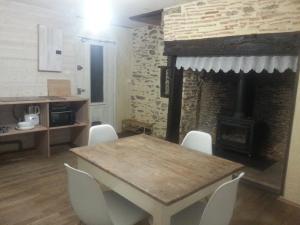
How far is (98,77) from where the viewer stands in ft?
16.9

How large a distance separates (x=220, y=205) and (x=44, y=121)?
3.28 metres

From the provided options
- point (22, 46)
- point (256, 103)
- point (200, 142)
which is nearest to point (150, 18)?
point (22, 46)

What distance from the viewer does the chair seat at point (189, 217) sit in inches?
66.4

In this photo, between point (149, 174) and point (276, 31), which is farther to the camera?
point (276, 31)

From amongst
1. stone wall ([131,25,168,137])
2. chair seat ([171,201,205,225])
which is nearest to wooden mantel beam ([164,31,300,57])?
stone wall ([131,25,168,137])

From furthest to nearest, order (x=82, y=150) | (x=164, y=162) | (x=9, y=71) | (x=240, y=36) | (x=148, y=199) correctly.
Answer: (x=9, y=71) → (x=240, y=36) → (x=82, y=150) → (x=164, y=162) → (x=148, y=199)

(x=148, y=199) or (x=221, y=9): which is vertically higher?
(x=221, y=9)

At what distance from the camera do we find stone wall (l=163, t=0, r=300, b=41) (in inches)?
107

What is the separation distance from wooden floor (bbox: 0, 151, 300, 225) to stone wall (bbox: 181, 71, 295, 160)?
139cm

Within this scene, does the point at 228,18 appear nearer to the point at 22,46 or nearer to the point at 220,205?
the point at 220,205

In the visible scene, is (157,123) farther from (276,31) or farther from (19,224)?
(19,224)

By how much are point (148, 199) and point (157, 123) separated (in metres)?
3.80

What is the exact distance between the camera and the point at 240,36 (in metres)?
3.08

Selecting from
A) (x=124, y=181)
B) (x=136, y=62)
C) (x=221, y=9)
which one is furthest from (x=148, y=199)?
(x=136, y=62)
